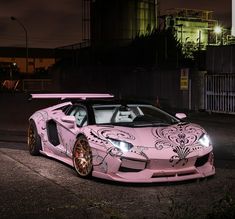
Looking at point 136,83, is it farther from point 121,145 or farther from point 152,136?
point 121,145

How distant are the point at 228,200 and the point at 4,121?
16.0 m

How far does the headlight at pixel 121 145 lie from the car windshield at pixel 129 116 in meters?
0.85

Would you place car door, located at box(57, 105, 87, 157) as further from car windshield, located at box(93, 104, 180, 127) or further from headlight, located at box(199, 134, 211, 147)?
headlight, located at box(199, 134, 211, 147)

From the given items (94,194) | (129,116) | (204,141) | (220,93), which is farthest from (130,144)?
(220,93)

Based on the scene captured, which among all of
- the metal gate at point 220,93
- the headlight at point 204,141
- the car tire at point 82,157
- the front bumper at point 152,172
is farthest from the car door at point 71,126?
the metal gate at point 220,93

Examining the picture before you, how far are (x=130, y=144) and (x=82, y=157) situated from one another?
1.05 m

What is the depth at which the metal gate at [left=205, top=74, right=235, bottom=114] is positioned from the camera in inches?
876

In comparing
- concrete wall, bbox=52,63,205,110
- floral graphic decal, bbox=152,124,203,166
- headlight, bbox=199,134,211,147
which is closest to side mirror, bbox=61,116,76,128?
floral graphic decal, bbox=152,124,203,166

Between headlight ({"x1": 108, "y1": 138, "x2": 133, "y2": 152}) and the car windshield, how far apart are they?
85cm

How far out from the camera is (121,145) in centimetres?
808

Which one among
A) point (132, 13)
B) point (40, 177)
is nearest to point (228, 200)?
point (40, 177)

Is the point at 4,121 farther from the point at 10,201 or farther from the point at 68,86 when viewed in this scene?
the point at 68,86

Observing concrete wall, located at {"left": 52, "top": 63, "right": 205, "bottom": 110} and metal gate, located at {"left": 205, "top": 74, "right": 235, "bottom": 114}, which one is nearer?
metal gate, located at {"left": 205, "top": 74, "right": 235, "bottom": 114}

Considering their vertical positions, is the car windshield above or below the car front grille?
above
